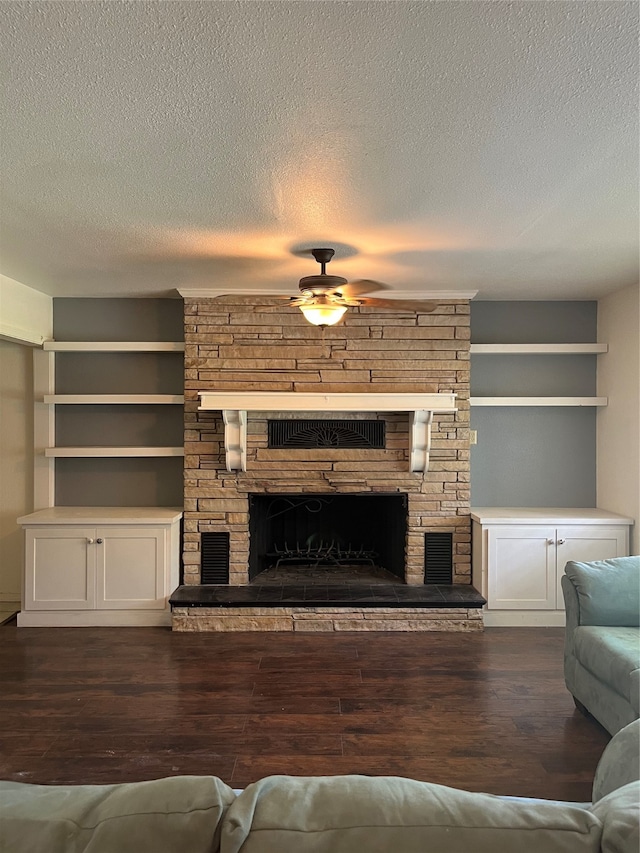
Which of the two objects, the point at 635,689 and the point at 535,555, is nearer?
the point at 635,689

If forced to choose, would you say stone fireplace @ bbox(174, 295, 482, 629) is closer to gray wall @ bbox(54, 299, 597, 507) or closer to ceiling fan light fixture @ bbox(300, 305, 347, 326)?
gray wall @ bbox(54, 299, 597, 507)

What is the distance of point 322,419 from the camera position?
14.6 feet

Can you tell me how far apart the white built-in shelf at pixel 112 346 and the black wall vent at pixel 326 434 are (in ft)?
3.28

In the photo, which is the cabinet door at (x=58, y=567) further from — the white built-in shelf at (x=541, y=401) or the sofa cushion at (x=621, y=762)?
the sofa cushion at (x=621, y=762)

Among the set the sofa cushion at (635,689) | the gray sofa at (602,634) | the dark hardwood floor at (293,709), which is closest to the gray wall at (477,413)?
the dark hardwood floor at (293,709)

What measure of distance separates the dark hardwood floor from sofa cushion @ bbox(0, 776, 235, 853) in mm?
1664

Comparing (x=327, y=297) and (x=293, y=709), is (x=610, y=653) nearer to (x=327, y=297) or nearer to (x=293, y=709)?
(x=293, y=709)

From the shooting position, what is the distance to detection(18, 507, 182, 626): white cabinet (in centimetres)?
420

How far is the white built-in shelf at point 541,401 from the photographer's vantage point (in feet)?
15.0

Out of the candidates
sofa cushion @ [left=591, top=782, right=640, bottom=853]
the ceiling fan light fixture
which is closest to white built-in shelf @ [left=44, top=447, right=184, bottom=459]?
the ceiling fan light fixture

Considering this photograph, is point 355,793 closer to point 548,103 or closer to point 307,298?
point 548,103

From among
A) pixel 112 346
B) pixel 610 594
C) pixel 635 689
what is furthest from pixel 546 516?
pixel 112 346

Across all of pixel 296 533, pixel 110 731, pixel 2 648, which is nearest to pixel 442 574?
pixel 296 533

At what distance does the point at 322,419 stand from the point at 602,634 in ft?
7.81
